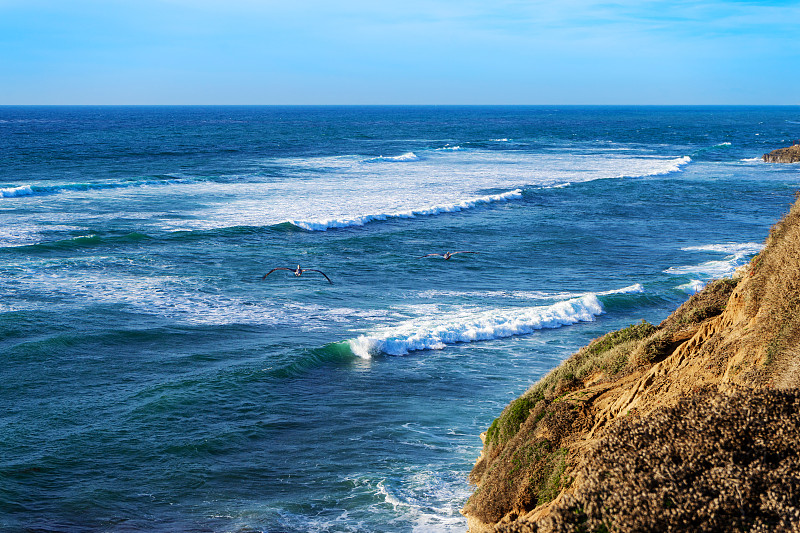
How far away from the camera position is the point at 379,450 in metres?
15.6

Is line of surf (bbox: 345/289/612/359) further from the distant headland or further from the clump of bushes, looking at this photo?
the distant headland

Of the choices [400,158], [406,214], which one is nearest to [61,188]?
[406,214]

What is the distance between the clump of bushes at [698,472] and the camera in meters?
6.14

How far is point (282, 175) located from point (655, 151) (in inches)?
2131

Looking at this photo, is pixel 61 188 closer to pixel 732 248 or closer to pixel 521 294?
pixel 521 294

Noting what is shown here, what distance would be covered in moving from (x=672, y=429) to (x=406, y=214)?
3917cm

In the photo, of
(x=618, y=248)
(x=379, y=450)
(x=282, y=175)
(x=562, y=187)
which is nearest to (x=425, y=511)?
(x=379, y=450)

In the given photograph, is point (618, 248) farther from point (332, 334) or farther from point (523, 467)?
point (523, 467)

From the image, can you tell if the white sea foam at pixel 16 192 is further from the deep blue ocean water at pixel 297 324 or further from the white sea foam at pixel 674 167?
the white sea foam at pixel 674 167

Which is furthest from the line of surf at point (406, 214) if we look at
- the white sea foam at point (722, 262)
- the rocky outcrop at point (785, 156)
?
the rocky outcrop at point (785, 156)

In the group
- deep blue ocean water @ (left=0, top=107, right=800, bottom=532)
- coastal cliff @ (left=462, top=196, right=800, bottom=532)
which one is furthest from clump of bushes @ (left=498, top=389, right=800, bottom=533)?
deep blue ocean water @ (left=0, top=107, right=800, bottom=532)

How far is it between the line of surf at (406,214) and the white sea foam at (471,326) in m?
18.7

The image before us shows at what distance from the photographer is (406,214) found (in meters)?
46.1

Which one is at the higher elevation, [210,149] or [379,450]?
[210,149]
